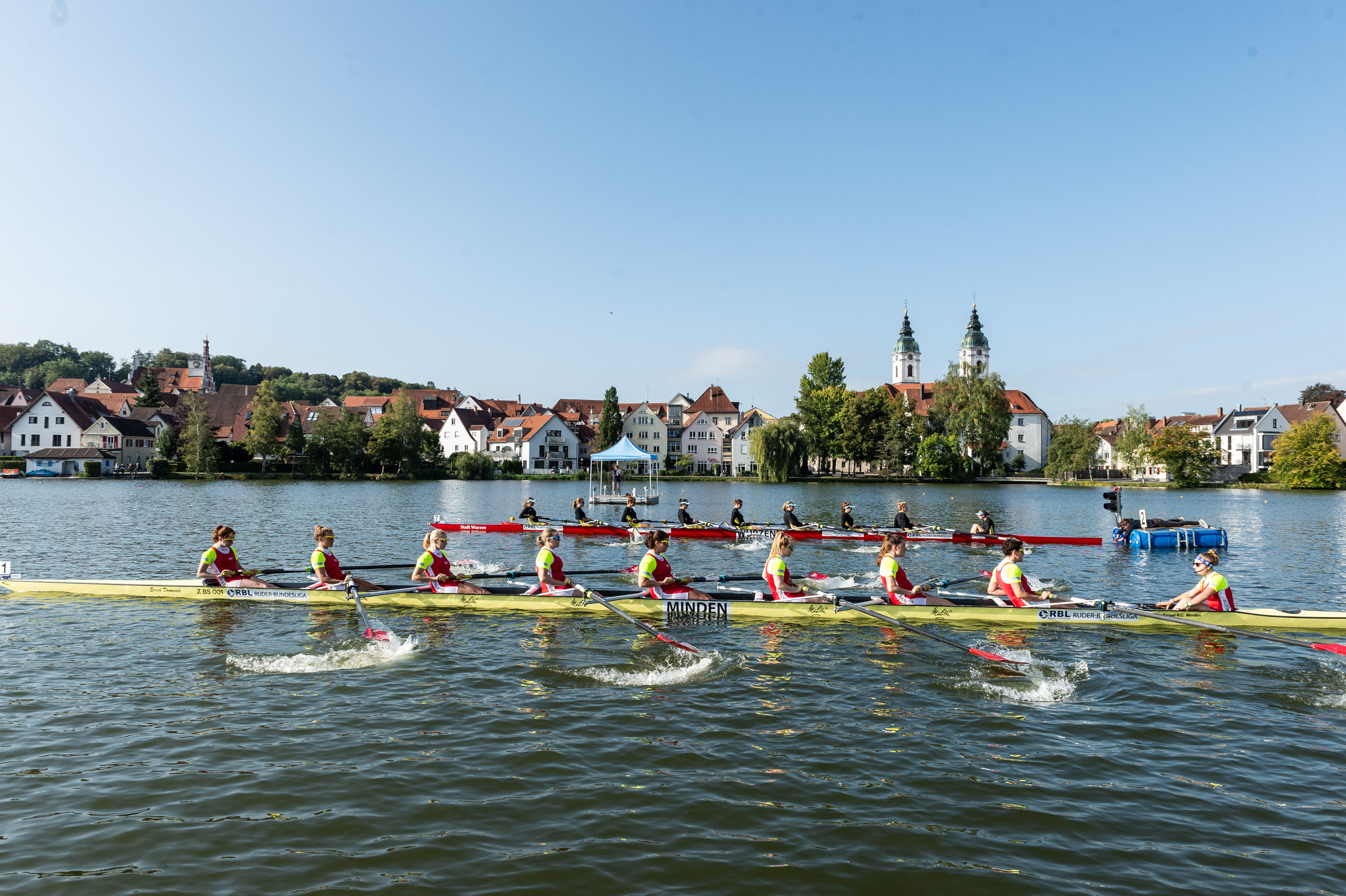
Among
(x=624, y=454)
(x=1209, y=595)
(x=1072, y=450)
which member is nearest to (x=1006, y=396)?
(x=1072, y=450)

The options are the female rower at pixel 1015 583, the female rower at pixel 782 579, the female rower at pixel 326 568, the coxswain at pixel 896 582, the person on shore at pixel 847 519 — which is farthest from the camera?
the person on shore at pixel 847 519

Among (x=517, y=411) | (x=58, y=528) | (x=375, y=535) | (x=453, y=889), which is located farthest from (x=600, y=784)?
(x=517, y=411)

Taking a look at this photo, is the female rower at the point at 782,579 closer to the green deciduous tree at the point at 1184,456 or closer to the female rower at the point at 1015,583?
the female rower at the point at 1015,583

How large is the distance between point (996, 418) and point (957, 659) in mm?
81021

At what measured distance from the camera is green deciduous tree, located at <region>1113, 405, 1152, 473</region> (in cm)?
8569

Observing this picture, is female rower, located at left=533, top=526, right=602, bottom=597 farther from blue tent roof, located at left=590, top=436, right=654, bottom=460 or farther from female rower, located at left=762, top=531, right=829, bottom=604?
blue tent roof, located at left=590, top=436, right=654, bottom=460

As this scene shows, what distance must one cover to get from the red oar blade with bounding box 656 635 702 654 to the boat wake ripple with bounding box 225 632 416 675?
3.92 metres

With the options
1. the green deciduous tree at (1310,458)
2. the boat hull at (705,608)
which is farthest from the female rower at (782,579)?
the green deciduous tree at (1310,458)

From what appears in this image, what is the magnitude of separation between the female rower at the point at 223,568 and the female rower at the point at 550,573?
514 cm

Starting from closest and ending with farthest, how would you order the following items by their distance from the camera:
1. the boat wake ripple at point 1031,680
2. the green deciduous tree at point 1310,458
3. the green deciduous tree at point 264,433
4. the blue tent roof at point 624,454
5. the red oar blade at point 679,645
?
the boat wake ripple at point 1031,680
the red oar blade at point 679,645
the blue tent roof at point 624,454
the green deciduous tree at point 1310,458
the green deciduous tree at point 264,433

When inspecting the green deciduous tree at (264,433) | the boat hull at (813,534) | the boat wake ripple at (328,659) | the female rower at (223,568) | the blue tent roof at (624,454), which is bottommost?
the boat wake ripple at (328,659)

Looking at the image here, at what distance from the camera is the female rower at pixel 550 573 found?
13.7 m

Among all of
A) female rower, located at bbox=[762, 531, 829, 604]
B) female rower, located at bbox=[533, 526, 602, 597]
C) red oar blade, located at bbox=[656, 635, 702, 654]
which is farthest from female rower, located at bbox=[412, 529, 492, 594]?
female rower, located at bbox=[762, 531, 829, 604]

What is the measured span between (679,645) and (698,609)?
7.85 ft
